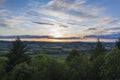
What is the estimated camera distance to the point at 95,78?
69062 mm

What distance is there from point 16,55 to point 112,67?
88.8 feet

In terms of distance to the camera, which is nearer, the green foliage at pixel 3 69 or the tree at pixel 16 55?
the green foliage at pixel 3 69

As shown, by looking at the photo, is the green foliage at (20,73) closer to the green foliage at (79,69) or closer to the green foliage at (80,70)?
the green foliage at (79,69)

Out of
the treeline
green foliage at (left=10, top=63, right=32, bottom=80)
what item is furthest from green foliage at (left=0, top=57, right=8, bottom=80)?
green foliage at (left=10, top=63, right=32, bottom=80)

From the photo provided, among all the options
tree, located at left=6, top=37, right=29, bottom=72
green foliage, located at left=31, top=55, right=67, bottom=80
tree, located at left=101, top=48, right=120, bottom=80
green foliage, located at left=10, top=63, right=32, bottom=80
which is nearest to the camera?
tree, located at left=101, top=48, right=120, bottom=80

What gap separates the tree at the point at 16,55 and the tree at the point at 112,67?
78.3ft

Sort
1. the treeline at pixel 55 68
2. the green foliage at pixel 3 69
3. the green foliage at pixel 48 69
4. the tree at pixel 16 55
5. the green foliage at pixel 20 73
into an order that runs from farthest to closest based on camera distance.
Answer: the tree at pixel 16 55
the green foliage at pixel 48 69
the green foliage at pixel 3 69
the green foliage at pixel 20 73
the treeline at pixel 55 68

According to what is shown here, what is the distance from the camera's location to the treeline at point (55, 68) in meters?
58.2

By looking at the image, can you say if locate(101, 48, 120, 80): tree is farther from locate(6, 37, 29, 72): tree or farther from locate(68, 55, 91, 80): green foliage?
locate(6, 37, 29, 72): tree

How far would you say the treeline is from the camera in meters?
58.2

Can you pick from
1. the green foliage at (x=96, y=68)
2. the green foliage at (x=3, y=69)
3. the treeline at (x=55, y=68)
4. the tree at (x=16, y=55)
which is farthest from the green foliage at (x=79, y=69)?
the green foliage at (x=3, y=69)

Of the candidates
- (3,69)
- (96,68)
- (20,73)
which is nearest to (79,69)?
(96,68)

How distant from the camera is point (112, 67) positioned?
5719 centimetres

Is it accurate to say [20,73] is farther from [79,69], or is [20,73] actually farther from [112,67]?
[112,67]
